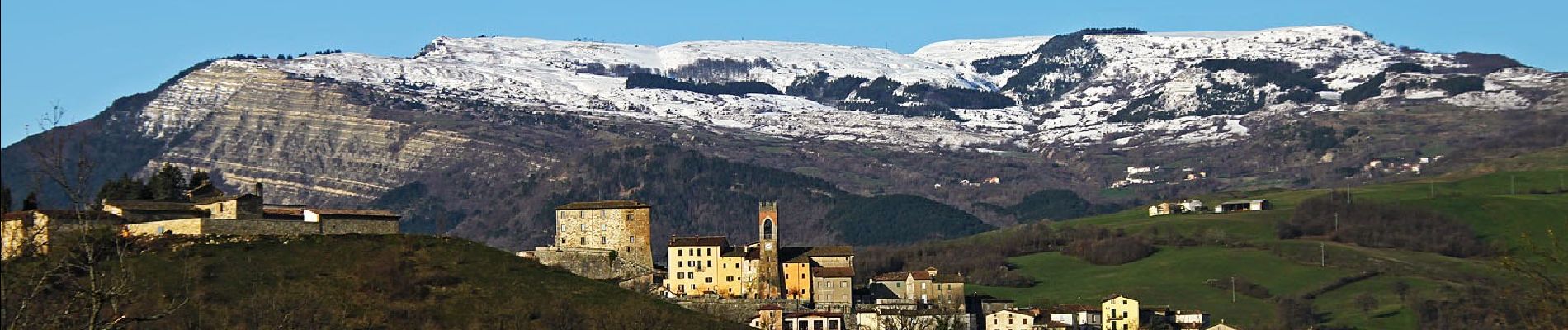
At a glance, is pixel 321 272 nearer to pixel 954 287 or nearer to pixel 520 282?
pixel 520 282

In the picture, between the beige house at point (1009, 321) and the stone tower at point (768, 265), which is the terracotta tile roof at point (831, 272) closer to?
the stone tower at point (768, 265)

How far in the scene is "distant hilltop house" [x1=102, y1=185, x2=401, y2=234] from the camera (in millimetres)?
114312

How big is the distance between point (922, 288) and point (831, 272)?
28.1 ft

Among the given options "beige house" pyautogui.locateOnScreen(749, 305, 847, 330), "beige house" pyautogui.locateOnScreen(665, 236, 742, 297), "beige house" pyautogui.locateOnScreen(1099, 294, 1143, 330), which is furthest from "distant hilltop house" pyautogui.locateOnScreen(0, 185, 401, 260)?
"beige house" pyautogui.locateOnScreen(1099, 294, 1143, 330)

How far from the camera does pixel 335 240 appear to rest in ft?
386

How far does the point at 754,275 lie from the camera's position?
140875 mm

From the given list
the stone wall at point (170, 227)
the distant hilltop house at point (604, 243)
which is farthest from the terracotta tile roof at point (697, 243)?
the stone wall at point (170, 227)

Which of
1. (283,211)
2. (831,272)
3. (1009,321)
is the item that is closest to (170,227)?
(283,211)

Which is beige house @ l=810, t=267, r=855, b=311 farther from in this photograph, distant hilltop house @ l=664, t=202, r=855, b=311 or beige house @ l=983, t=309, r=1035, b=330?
beige house @ l=983, t=309, r=1035, b=330

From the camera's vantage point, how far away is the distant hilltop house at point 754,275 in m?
139

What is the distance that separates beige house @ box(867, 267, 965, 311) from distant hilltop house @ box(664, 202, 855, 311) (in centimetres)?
504

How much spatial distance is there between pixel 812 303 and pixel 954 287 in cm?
1511

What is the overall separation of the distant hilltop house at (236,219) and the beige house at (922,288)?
35.8 meters

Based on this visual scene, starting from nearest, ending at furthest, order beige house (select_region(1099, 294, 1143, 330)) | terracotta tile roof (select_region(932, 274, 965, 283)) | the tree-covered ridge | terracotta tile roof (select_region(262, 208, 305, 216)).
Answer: the tree-covered ridge → terracotta tile roof (select_region(262, 208, 305, 216)) → terracotta tile roof (select_region(932, 274, 965, 283)) → beige house (select_region(1099, 294, 1143, 330))
